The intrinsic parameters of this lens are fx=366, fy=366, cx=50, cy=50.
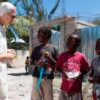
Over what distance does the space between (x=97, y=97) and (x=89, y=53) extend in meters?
6.49

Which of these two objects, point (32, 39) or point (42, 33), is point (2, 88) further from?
point (32, 39)

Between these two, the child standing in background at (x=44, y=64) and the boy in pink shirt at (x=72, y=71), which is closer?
the boy in pink shirt at (x=72, y=71)

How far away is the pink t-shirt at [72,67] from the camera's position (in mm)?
5133

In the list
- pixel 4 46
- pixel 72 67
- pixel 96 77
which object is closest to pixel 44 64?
pixel 72 67

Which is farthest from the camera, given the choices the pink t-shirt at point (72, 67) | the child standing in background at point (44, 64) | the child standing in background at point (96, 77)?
the child standing in background at point (44, 64)

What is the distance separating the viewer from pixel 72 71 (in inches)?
203

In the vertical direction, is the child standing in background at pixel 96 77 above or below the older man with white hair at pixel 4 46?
below

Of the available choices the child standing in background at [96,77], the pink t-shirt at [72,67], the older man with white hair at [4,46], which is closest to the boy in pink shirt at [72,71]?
the pink t-shirt at [72,67]

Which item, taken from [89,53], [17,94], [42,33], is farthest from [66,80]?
[89,53]

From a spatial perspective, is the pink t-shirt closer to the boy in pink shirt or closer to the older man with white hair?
the boy in pink shirt

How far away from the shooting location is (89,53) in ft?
37.6

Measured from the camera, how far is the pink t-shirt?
5133 mm

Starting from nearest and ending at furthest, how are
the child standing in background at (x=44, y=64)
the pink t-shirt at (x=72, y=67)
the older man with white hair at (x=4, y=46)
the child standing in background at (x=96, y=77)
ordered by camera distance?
the older man with white hair at (x=4, y=46), the child standing in background at (x=96, y=77), the pink t-shirt at (x=72, y=67), the child standing in background at (x=44, y=64)

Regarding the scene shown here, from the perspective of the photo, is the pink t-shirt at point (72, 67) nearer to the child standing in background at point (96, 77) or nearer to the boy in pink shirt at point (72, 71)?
the boy in pink shirt at point (72, 71)
